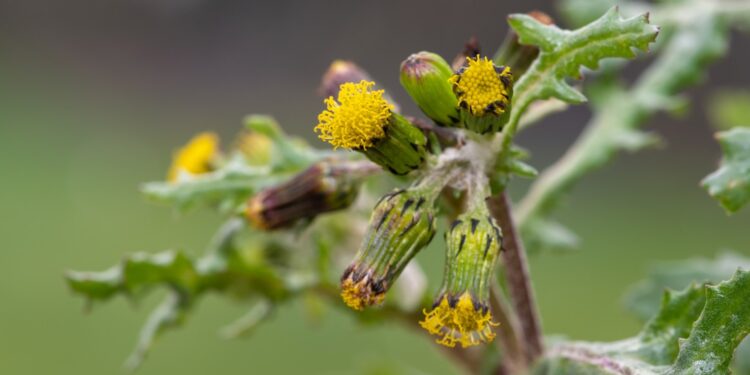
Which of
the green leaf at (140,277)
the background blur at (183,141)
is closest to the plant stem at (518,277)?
the green leaf at (140,277)

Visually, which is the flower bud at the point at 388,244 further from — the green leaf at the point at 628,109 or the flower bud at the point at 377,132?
the green leaf at the point at 628,109

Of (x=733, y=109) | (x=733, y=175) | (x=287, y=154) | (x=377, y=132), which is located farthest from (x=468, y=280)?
(x=733, y=109)

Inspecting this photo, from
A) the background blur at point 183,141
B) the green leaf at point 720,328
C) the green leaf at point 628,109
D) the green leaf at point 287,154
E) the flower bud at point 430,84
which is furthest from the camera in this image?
the background blur at point 183,141

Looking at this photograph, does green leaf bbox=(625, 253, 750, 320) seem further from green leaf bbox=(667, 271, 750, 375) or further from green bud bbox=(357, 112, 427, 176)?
green bud bbox=(357, 112, 427, 176)

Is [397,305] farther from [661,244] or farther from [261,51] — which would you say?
[261,51]

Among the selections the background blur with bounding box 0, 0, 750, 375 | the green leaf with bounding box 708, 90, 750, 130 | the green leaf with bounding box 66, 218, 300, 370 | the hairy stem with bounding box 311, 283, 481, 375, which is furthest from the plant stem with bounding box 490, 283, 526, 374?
the background blur with bounding box 0, 0, 750, 375

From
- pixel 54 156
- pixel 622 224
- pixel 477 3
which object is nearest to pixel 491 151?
pixel 622 224
